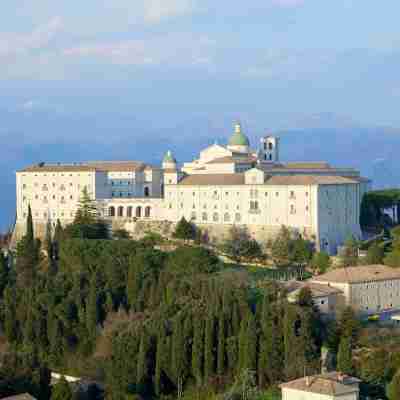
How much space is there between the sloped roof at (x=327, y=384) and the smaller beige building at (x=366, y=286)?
9.11 meters

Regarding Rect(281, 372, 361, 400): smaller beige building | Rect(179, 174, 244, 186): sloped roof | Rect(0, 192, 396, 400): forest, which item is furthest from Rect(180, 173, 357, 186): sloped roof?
Rect(281, 372, 361, 400): smaller beige building

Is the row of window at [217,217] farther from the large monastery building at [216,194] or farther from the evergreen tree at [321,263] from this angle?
the evergreen tree at [321,263]

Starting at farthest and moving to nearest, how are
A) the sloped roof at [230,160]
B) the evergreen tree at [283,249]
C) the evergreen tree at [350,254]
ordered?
the sloped roof at [230,160]
the evergreen tree at [283,249]
the evergreen tree at [350,254]

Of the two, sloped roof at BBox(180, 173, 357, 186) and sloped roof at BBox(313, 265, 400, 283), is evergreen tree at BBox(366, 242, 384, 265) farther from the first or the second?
sloped roof at BBox(180, 173, 357, 186)

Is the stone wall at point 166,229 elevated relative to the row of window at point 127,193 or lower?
lower

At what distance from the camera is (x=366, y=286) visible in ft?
154

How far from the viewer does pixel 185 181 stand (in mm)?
61562

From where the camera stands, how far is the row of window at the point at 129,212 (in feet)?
205

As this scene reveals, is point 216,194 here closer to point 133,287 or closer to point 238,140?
point 238,140

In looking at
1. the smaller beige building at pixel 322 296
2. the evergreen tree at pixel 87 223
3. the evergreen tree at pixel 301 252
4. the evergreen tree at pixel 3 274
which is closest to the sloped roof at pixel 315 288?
the smaller beige building at pixel 322 296

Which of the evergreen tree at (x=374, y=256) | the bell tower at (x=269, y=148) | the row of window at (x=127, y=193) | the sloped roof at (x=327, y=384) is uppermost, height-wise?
the bell tower at (x=269, y=148)

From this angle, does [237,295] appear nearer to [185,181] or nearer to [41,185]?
[185,181]

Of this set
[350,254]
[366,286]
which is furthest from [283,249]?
[366,286]

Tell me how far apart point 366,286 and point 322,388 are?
11777 millimetres
